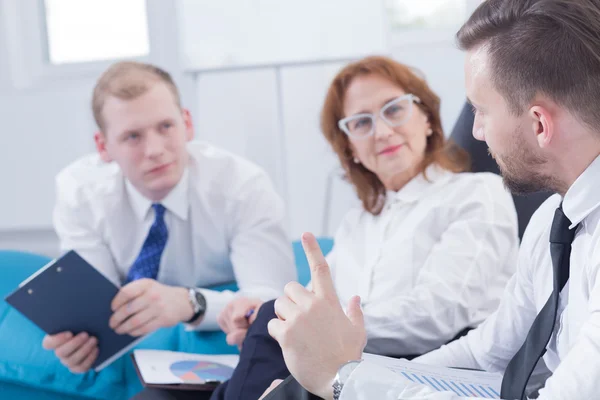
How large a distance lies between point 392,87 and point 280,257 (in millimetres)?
692

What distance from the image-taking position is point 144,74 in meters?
2.48

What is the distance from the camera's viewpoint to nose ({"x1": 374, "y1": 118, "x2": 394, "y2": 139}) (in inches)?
81.3

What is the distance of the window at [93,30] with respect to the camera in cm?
447

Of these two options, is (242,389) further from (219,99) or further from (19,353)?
(219,99)

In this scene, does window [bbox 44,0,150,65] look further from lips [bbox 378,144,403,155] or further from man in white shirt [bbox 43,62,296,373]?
lips [bbox 378,144,403,155]

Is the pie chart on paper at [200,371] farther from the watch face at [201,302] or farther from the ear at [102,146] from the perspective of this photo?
the ear at [102,146]

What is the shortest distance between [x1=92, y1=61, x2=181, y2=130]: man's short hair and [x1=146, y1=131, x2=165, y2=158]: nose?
0.46 ft

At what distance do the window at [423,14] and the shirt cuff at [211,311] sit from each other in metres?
2.15

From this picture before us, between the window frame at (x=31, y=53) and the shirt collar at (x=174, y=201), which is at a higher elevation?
the window frame at (x=31, y=53)

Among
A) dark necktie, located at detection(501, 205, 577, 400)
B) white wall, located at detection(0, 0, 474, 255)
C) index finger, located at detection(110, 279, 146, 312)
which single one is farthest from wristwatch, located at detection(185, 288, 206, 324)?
white wall, located at detection(0, 0, 474, 255)

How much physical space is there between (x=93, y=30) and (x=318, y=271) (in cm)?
380

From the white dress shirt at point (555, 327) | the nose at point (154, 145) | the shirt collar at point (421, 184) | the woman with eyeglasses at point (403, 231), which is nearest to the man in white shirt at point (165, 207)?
the nose at point (154, 145)

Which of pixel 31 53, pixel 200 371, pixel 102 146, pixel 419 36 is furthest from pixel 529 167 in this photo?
pixel 31 53

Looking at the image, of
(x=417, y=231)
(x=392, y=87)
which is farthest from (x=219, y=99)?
(x=417, y=231)
